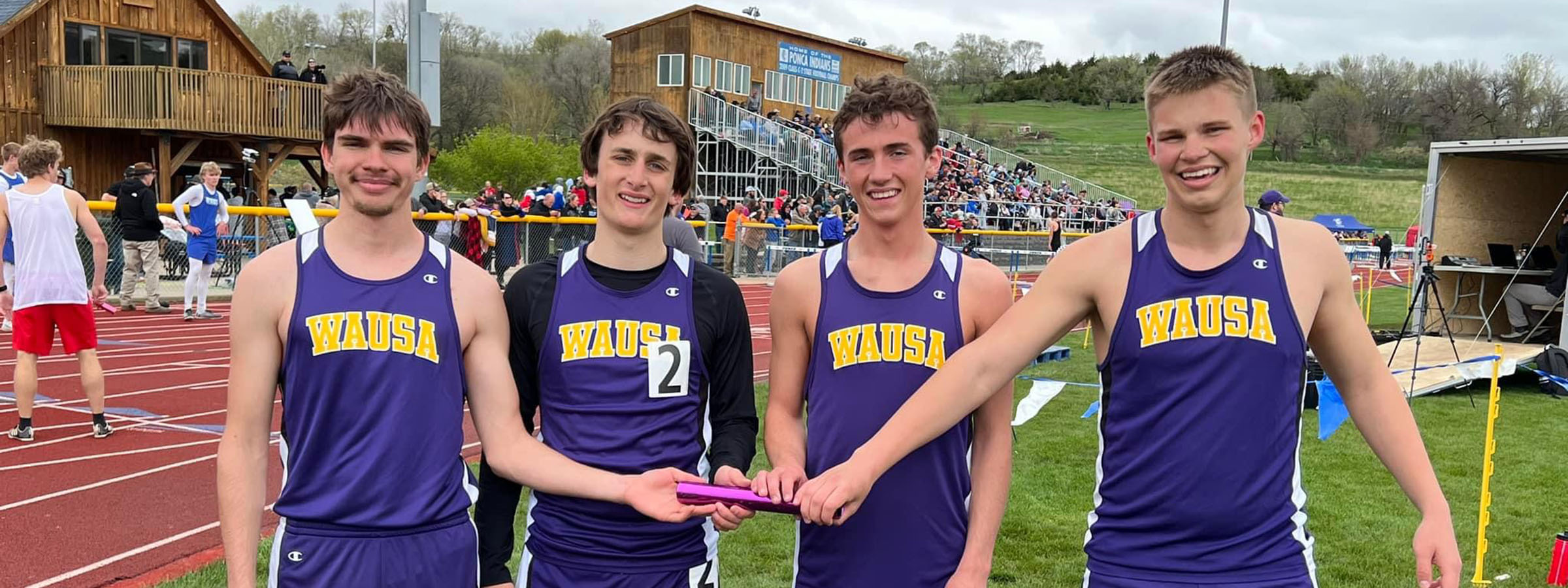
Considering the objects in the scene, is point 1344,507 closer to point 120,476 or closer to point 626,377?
point 626,377

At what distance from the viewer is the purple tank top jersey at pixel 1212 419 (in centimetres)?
232

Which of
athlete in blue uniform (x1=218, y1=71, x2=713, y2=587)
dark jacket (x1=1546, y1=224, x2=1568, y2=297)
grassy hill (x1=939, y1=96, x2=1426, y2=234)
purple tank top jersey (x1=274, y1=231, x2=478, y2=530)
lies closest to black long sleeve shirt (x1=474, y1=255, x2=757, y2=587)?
athlete in blue uniform (x1=218, y1=71, x2=713, y2=587)

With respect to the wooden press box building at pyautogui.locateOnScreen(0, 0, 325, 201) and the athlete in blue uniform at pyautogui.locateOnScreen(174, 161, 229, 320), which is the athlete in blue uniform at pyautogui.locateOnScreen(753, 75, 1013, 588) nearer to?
the athlete in blue uniform at pyautogui.locateOnScreen(174, 161, 229, 320)

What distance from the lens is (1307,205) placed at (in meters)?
60.1

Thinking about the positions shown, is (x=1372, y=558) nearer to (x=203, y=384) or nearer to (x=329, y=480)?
(x=329, y=480)

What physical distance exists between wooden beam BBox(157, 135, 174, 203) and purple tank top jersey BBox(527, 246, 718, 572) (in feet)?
84.3

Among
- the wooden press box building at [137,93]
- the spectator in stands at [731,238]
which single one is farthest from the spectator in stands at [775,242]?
the wooden press box building at [137,93]

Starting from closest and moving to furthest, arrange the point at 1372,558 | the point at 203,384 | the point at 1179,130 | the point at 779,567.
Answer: the point at 1179,130 → the point at 779,567 → the point at 1372,558 → the point at 203,384

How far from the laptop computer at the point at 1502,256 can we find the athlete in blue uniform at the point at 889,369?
1472cm

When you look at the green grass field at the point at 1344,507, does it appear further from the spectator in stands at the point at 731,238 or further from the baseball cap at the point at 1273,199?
the spectator in stands at the point at 731,238

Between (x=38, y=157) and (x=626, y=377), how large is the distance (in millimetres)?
6537

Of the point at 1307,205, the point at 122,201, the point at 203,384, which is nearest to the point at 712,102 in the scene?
the point at 122,201

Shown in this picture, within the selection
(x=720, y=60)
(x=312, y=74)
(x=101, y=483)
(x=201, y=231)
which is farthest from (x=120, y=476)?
(x=720, y=60)

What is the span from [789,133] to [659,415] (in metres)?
33.5
